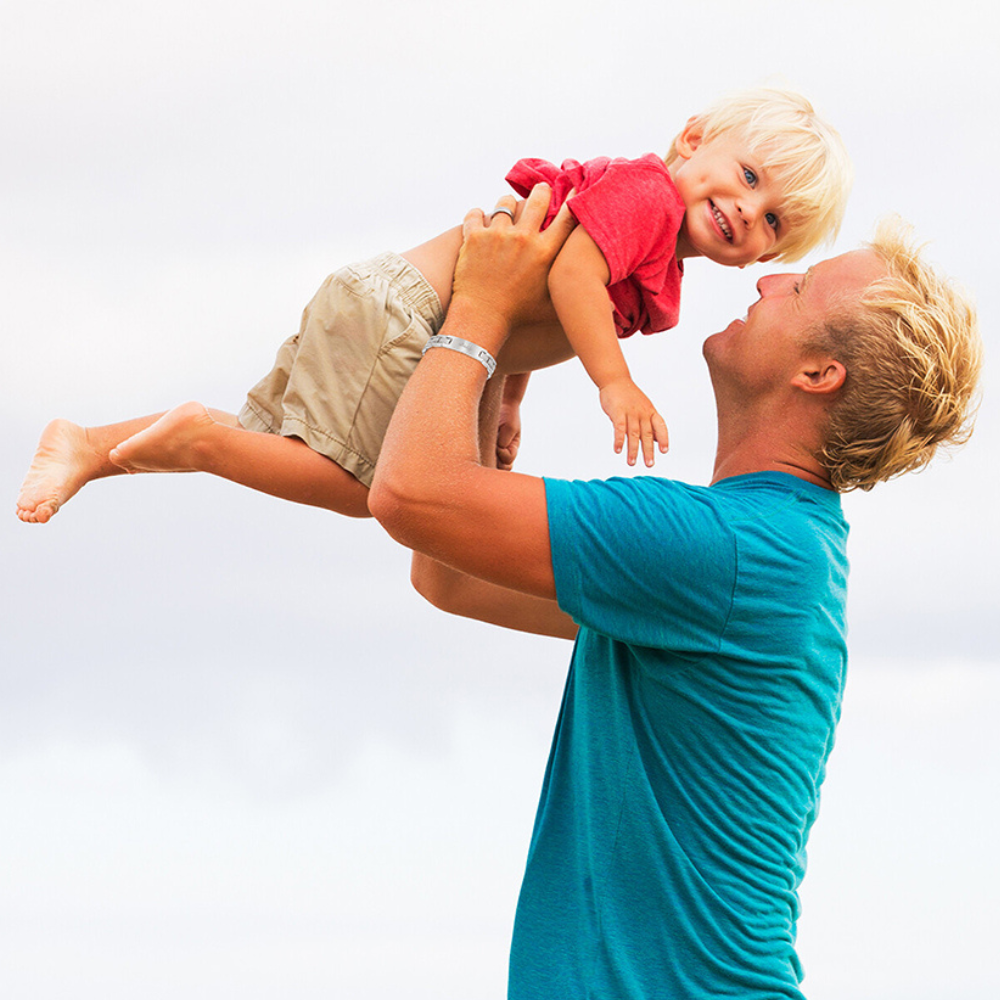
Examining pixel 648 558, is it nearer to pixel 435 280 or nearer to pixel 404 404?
pixel 404 404

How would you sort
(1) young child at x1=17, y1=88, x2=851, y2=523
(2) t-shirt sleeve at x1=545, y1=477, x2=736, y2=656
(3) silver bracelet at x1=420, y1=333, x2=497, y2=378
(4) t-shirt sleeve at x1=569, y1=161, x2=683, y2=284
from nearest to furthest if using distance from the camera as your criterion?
(2) t-shirt sleeve at x1=545, y1=477, x2=736, y2=656, (3) silver bracelet at x1=420, y1=333, x2=497, y2=378, (4) t-shirt sleeve at x1=569, y1=161, x2=683, y2=284, (1) young child at x1=17, y1=88, x2=851, y2=523

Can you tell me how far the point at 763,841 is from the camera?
8.01ft

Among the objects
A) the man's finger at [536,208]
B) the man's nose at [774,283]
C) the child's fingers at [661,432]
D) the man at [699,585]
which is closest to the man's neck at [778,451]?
the man at [699,585]

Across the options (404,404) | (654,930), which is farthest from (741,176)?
(654,930)

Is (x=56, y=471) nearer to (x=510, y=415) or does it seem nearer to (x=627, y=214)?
(x=510, y=415)

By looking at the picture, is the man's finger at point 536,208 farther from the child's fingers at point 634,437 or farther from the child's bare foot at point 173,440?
the child's bare foot at point 173,440

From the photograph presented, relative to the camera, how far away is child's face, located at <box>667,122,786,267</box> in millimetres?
2881

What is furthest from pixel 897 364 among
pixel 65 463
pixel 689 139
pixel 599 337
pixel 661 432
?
pixel 65 463

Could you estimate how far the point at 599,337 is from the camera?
2.60 metres

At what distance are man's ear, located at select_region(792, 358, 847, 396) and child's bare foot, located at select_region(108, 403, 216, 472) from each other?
4.51ft

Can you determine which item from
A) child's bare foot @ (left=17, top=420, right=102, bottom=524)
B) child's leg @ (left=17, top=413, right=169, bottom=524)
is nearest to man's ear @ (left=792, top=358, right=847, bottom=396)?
child's leg @ (left=17, top=413, right=169, bottom=524)

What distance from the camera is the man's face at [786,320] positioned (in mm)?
2496

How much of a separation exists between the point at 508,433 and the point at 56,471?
1.19m

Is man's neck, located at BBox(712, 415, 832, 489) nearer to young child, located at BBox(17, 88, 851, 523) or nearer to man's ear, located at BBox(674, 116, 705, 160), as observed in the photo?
young child, located at BBox(17, 88, 851, 523)
